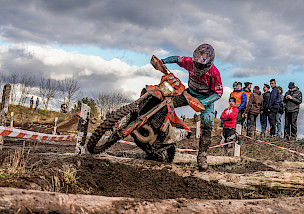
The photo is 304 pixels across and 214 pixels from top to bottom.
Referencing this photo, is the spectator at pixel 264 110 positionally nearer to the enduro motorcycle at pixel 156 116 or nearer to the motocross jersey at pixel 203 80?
the motocross jersey at pixel 203 80

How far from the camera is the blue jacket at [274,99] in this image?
480 inches

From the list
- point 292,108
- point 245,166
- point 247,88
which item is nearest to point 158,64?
point 245,166

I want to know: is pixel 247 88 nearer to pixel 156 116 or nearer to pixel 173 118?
pixel 173 118

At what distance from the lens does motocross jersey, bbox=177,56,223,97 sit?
5109 mm

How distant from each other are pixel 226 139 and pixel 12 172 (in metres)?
7.90

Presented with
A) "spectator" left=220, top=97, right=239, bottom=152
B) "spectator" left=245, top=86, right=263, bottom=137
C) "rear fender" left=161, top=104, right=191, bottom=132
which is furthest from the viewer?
"spectator" left=245, top=86, right=263, bottom=137

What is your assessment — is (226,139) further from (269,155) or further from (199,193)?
(199,193)

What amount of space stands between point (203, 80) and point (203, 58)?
51 cm

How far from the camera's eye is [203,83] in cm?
522

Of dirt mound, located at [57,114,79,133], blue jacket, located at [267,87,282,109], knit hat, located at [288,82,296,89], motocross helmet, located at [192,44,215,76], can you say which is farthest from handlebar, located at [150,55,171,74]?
dirt mound, located at [57,114,79,133]

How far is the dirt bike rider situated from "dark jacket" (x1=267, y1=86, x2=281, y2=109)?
26.7 feet

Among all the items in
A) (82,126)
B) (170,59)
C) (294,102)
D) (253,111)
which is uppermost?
(294,102)

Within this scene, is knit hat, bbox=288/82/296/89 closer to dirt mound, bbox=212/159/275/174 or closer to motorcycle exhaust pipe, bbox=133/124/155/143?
dirt mound, bbox=212/159/275/174

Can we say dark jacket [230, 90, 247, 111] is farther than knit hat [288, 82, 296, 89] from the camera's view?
No
